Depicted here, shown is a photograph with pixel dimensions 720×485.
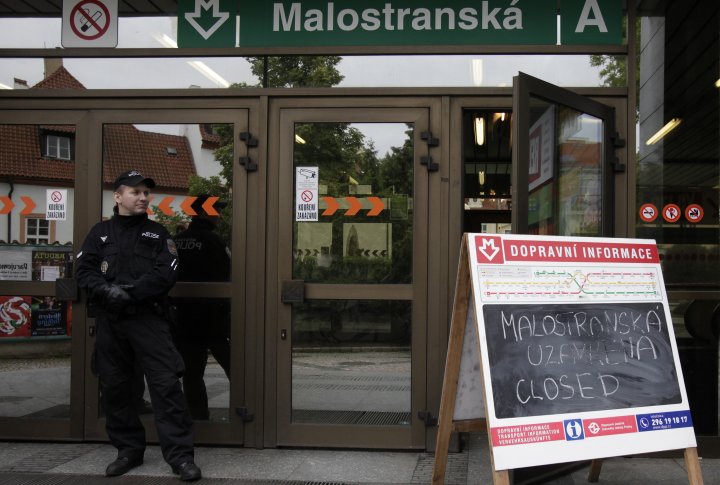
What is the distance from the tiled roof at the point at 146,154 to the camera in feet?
16.0

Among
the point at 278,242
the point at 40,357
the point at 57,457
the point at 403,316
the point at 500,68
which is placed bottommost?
the point at 57,457

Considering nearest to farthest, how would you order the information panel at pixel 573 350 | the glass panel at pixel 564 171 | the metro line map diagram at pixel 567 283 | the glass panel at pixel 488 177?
the information panel at pixel 573 350, the metro line map diagram at pixel 567 283, the glass panel at pixel 564 171, the glass panel at pixel 488 177

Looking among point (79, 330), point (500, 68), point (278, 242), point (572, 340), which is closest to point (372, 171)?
point (278, 242)

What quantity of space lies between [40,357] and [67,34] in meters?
2.20

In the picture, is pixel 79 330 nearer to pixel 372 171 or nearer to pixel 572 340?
pixel 372 171

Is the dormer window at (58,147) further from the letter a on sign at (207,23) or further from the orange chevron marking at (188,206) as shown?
the letter a on sign at (207,23)

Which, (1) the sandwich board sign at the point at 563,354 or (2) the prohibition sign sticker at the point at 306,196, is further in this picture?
(2) the prohibition sign sticker at the point at 306,196

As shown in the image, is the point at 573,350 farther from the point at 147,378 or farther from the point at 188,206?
the point at 188,206

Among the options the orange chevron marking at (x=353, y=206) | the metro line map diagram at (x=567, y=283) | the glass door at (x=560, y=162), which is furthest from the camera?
the orange chevron marking at (x=353, y=206)

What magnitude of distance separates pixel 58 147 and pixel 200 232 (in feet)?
3.75

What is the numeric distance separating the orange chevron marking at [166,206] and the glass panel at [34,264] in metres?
0.62

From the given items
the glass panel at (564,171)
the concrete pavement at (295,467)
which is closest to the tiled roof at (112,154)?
the concrete pavement at (295,467)

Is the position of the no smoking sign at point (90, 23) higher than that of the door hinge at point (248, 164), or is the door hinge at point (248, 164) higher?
the no smoking sign at point (90, 23)

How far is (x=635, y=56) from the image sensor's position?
15.3 ft
